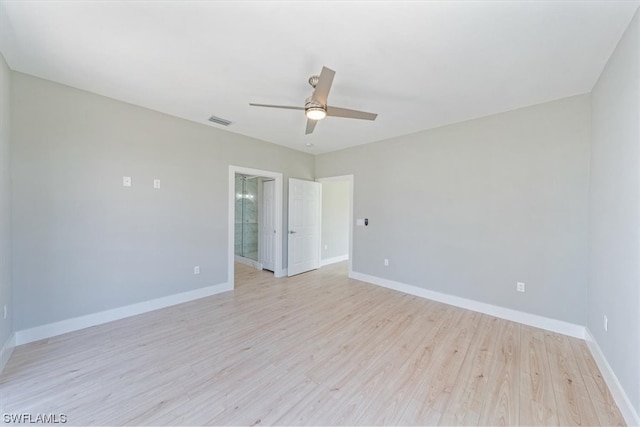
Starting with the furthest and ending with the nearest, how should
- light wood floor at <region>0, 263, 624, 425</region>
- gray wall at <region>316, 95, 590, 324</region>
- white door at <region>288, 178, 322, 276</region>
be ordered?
white door at <region>288, 178, 322, 276</region> → gray wall at <region>316, 95, 590, 324</region> → light wood floor at <region>0, 263, 624, 425</region>

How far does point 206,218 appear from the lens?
392 cm

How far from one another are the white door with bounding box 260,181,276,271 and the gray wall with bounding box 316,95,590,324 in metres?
2.01

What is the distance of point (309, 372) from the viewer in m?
2.15

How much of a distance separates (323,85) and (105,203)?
9.53 ft

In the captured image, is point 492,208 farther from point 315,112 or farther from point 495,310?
point 315,112

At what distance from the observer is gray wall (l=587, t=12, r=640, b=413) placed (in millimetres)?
1666

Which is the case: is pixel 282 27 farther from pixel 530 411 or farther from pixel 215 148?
pixel 530 411

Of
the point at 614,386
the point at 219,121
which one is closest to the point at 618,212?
the point at 614,386

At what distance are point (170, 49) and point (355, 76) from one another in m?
1.61

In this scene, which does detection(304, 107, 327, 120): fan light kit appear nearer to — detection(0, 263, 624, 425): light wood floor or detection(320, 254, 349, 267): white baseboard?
detection(0, 263, 624, 425): light wood floor

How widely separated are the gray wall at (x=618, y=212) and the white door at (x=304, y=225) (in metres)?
4.23

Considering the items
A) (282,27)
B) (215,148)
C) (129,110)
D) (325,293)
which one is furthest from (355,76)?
(325,293)

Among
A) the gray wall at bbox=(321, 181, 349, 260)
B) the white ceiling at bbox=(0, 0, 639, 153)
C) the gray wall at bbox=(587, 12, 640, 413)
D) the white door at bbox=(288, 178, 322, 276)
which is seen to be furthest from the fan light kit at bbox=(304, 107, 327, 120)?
the gray wall at bbox=(321, 181, 349, 260)

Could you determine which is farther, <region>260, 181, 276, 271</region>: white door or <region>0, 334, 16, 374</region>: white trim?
<region>260, 181, 276, 271</region>: white door
